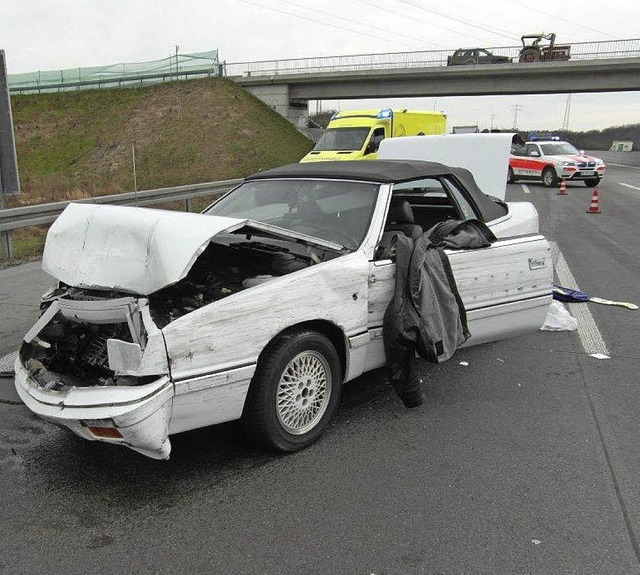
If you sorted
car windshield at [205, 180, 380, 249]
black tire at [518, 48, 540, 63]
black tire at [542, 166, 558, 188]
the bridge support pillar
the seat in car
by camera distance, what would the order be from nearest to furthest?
car windshield at [205, 180, 380, 249] < the seat in car < black tire at [542, 166, 558, 188] < black tire at [518, 48, 540, 63] < the bridge support pillar

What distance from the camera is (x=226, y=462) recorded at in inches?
132

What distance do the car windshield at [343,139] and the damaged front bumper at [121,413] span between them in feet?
57.7

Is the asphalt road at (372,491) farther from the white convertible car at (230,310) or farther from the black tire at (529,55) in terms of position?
the black tire at (529,55)

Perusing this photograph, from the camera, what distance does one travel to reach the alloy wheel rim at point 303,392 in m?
3.35

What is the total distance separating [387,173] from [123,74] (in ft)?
151

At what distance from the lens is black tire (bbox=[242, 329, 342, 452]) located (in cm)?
323

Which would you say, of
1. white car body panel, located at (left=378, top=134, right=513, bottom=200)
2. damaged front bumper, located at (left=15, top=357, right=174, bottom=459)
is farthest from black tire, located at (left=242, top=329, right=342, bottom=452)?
white car body panel, located at (left=378, top=134, right=513, bottom=200)

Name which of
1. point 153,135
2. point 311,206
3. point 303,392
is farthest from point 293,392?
point 153,135

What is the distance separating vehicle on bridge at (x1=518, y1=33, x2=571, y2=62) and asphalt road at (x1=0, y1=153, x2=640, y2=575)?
38.2 meters

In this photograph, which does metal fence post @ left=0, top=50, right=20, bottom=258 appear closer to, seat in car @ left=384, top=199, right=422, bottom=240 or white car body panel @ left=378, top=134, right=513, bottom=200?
white car body panel @ left=378, top=134, right=513, bottom=200

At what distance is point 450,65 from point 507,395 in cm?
3888

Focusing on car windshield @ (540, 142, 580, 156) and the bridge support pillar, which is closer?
car windshield @ (540, 142, 580, 156)

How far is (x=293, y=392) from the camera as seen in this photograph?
3385 mm

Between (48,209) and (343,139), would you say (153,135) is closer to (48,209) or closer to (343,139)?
(343,139)
